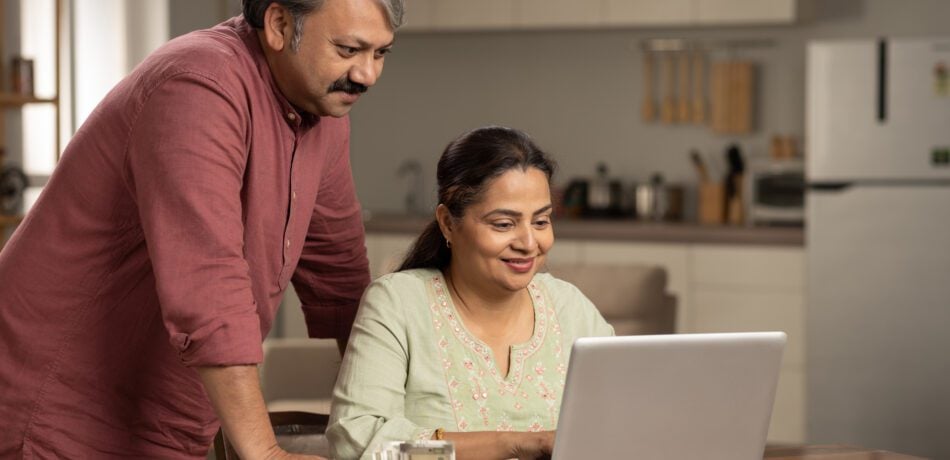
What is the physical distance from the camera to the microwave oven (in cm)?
560

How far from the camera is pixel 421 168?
6594mm

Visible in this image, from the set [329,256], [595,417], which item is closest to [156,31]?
[329,256]

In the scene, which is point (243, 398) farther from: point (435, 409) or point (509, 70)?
point (509, 70)

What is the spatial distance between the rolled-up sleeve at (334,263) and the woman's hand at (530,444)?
1.74 feet

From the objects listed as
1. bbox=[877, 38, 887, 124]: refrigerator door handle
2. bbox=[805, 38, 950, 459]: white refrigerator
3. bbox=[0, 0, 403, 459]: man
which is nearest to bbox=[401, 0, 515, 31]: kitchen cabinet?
bbox=[805, 38, 950, 459]: white refrigerator

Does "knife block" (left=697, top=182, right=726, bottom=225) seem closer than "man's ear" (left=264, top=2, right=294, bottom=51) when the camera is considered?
No

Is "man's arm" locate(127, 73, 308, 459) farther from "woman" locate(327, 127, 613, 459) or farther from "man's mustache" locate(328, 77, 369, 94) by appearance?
"woman" locate(327, 127, 613, 459)

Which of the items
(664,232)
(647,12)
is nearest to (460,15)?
(647,12)

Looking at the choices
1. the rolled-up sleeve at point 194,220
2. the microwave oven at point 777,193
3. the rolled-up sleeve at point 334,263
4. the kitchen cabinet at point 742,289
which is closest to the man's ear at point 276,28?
the rolled-up sleeve at point 194,220

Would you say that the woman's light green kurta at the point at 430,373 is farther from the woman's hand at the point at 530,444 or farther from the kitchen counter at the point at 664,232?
the kitchen counter at the point at 664,232

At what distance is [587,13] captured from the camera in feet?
19.2

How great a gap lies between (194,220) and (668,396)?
0.62 metres

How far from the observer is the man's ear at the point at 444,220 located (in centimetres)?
215

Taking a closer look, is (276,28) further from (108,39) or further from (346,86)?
(108,39)
